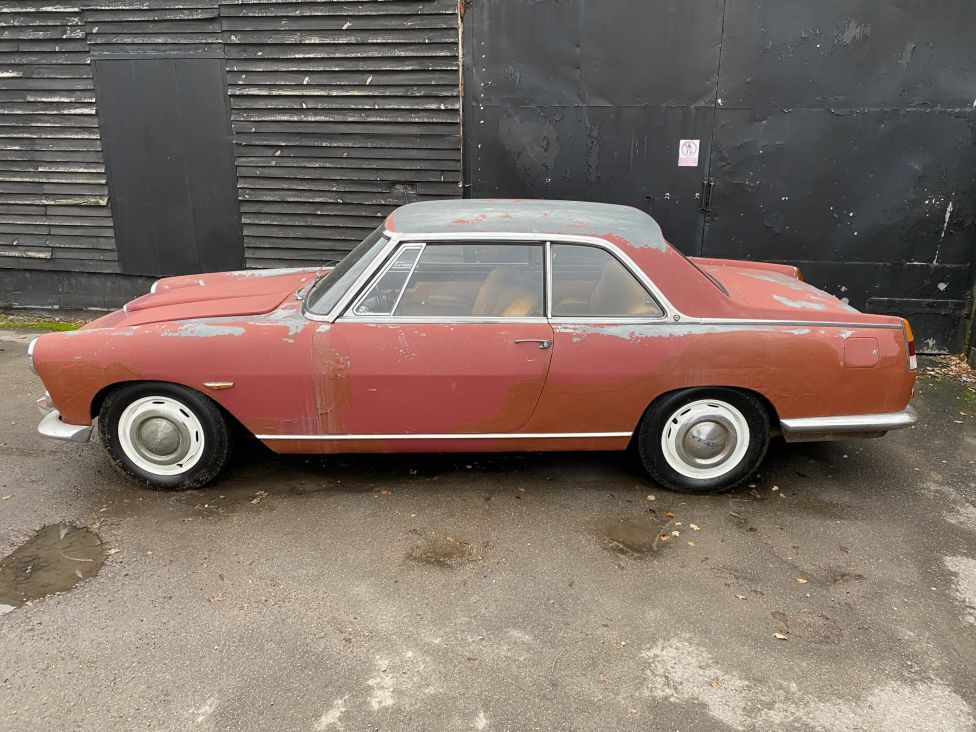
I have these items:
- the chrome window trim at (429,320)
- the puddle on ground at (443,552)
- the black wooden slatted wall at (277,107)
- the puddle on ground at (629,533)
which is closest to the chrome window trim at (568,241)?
the chrome window trim at (429,320)

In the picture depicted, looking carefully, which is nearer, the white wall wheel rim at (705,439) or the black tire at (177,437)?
the black tire at (177,437)

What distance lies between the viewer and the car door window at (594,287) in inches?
141

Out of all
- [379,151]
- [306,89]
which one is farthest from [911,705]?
[306,89]

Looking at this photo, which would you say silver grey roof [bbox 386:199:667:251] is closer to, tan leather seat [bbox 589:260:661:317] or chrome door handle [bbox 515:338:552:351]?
tan leather seat [bbox 589:260:661:317]

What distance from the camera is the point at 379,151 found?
265 inches

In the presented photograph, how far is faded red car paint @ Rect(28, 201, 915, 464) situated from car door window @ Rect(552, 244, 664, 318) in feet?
0.24

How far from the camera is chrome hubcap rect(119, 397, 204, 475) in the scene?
364 centimetres

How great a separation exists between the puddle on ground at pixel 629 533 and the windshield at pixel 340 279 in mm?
1742

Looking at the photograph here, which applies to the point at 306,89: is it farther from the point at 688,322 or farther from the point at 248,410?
the point at 688,322

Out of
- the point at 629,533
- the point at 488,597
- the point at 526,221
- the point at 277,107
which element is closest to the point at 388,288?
the point at 526,221

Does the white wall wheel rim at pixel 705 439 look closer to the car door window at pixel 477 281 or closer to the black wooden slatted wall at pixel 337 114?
the car door window at pixel 477 281

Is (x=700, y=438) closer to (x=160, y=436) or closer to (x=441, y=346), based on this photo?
(x=441, y=346)

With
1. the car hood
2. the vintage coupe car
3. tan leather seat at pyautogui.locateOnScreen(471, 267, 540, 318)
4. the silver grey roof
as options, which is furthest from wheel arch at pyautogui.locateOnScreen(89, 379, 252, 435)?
tan leather seat at pyautogui.locateOnScreen(471, 267, 540, 318)

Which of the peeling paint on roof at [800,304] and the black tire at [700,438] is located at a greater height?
the peeling paint on roof at [800,304]
